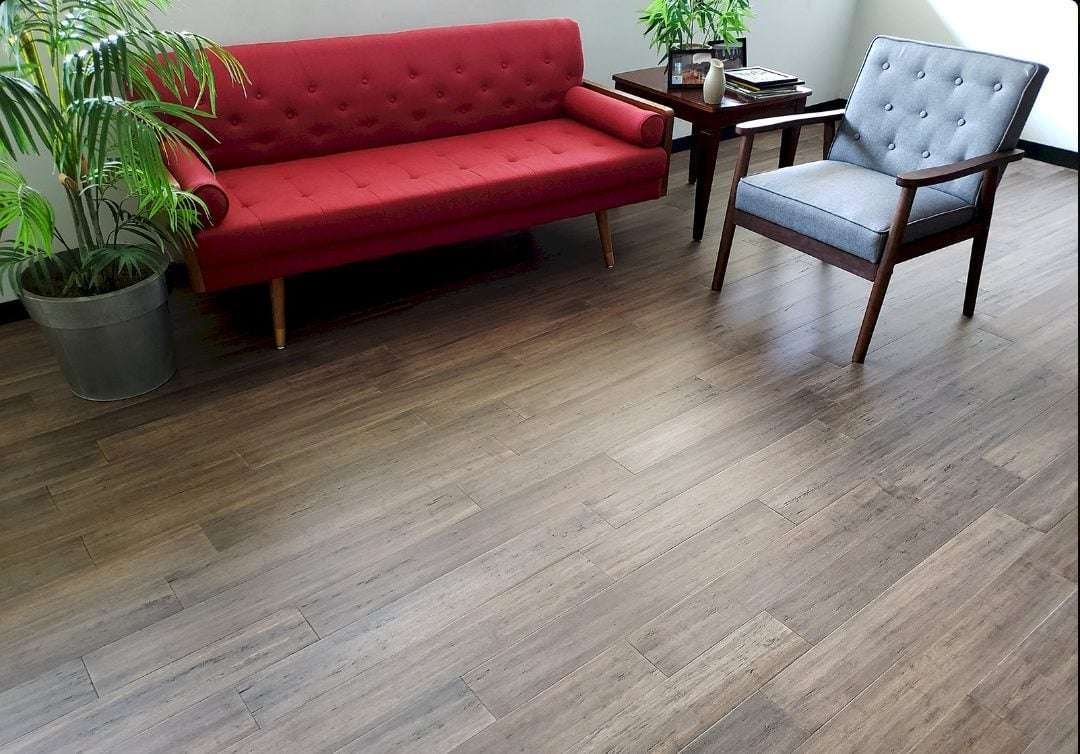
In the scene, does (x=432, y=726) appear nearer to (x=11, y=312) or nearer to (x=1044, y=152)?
(x=11, y=312)

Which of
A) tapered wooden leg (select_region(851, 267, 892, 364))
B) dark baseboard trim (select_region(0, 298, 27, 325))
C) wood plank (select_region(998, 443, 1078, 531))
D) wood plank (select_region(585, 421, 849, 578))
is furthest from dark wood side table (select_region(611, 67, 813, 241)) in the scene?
dark baseboard trim (select_region(0, 298, 27, 325))

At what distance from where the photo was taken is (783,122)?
2.89m

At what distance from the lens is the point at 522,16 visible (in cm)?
364

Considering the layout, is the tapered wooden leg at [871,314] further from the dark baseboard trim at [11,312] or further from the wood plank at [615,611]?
the dark baseboard trim at [11,312]

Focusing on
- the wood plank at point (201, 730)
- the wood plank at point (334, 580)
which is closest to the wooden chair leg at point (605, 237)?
the wood plank at point (334, 580)

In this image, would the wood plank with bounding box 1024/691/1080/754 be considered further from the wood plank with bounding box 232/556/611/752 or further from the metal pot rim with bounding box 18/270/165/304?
the metal pot rim with bounding box 18/270/165/304

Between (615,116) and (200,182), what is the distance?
1505 millimetres

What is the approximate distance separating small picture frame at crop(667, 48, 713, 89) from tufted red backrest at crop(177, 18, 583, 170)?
37 cm

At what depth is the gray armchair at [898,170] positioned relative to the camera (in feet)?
8.23

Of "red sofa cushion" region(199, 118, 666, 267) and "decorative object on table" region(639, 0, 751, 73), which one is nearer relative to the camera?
"red sofa cushion" region(199, 118, 666, 267)

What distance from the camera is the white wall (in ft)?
13.7

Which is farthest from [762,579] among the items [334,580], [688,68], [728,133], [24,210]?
[728,133]

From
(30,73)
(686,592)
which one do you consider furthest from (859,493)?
(30,73)

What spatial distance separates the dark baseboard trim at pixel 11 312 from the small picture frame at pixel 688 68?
8.16ft
